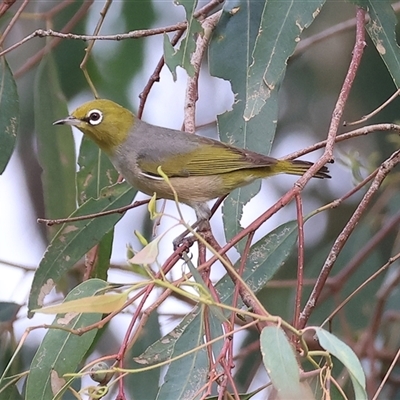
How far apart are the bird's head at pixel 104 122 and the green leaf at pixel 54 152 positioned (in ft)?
0.54

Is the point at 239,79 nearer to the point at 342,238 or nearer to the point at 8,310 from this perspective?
the point at 342,238

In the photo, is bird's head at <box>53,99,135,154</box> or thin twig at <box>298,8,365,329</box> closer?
thin twig at <box>298,8,365,329</box>

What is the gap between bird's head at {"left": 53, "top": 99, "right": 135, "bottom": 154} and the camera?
7.41 feet

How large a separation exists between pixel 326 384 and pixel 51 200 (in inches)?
56.4

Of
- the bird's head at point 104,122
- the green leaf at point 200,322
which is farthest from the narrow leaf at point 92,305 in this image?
the bird's head at point 104,122

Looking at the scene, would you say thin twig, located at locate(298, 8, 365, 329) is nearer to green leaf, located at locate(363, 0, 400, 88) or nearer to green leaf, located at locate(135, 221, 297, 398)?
green leaf, located at locate(363, 0, 400, 88)

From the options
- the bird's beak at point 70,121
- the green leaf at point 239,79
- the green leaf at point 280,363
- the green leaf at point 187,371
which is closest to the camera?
the green leaf at point 280,363

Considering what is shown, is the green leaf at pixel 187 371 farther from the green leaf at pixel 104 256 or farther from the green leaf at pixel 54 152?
the green leaf at pixel 54 152

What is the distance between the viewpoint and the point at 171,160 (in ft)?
7.72

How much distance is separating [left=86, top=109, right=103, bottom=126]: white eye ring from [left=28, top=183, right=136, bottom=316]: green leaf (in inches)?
10.3

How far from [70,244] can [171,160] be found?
0.45 m

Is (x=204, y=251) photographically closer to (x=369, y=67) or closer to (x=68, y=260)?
(x=68, y=260)

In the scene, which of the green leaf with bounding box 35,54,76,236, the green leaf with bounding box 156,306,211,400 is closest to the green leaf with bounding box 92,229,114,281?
the green leaf with bounding box 35,54,76,236

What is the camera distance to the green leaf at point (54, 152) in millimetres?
2453
